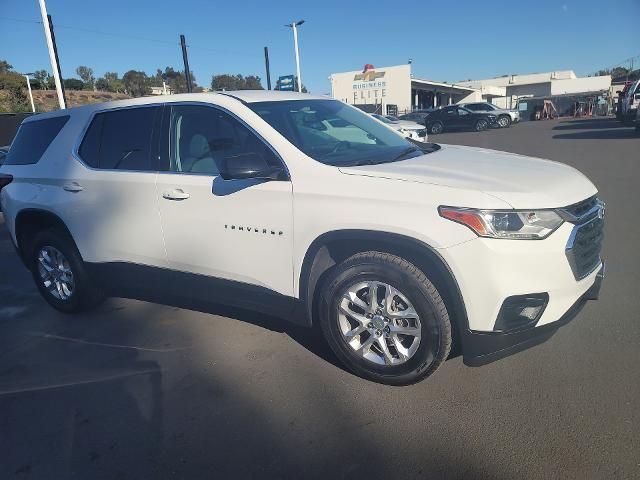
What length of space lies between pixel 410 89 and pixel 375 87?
3756 mm

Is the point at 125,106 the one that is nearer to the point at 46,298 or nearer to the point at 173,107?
the point at 173,107

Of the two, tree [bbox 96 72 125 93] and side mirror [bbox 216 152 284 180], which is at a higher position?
tree [bbox 96 72 125 93]

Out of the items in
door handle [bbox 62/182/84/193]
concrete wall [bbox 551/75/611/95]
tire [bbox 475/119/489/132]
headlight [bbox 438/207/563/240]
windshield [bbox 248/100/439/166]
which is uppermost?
concrete wall [bbox 551/75/611/95]

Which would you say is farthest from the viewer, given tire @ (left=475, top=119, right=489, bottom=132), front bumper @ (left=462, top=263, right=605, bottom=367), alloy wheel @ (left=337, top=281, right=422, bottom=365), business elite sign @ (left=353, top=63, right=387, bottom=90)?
business elite sign @ (left=353, top=63, right=387, bottom=90)

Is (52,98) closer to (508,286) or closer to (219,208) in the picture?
(219,208)

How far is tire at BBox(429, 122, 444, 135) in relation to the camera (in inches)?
1179

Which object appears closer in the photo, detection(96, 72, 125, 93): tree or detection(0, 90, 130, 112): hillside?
detection(0, 90, 130, 112): hillside

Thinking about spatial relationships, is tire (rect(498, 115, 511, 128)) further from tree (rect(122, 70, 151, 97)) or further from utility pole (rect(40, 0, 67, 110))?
tree (rect(122, 70, 151, 97))

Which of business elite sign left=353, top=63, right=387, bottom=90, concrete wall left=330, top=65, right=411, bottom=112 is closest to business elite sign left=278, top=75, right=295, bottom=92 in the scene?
concrete wall left=330, top=65, right=411, bottom=112

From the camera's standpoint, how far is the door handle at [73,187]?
3.95 m

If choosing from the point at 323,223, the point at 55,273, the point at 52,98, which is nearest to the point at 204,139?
the point at 323,223

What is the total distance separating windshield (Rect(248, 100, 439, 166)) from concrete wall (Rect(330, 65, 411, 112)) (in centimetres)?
4787

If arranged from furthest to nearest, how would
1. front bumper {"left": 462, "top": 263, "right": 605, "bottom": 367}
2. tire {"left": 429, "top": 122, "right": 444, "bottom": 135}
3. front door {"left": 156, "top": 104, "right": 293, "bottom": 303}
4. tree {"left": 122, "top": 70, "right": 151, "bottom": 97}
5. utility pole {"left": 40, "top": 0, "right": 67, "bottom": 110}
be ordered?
tree {"left": 122, "top": 70, "right": 151, "bottom": 97}
tire {"left": 429, "top": 122, "right": 444, "bottom": 135}
utility pole {"left": 40, "top": 0, "right": 67, "bottom": 110}
front door {"left": 156, "top": 104, "right": 293, "bottom": 303}
front bumper {"left": 462, "top": 263, "right": 605, "bottom": 367}

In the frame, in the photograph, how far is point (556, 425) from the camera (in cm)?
251
